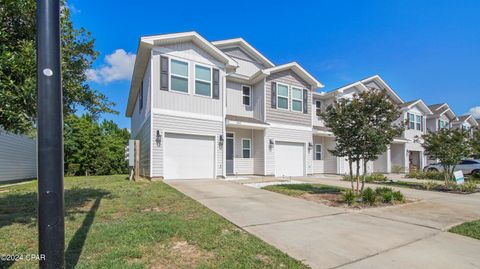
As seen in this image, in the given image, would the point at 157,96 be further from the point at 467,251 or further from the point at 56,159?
the point at 467,251

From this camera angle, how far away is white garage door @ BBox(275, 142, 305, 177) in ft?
55.5

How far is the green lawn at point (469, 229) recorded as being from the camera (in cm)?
542

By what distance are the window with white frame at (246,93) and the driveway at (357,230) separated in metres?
9.27

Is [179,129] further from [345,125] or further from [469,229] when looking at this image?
[469,229]

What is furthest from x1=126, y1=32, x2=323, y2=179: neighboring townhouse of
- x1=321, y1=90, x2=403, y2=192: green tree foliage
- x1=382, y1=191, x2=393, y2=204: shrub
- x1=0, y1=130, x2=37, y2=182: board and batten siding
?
x1=382, y1=191, x2=393, y2=204: shrub

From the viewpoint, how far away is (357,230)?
554 centimetres

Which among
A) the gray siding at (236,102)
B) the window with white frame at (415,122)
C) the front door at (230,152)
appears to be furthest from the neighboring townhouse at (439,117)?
the front door at (230,152)

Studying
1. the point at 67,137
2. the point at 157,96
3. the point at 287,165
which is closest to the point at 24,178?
the point at 67,137

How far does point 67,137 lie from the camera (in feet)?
72.6

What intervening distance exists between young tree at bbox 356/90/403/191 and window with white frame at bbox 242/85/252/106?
9.31m

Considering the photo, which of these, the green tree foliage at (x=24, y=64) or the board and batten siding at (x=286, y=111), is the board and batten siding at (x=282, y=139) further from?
the green tree foliage at (x=24, y=64)

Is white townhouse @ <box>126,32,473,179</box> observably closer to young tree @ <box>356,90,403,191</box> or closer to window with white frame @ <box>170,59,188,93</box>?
→ window with white frame @ <box>170,59,188,93</box>

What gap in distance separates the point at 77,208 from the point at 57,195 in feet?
16.8

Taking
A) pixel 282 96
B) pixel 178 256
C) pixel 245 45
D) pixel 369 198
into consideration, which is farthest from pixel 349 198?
pixel 245 45
